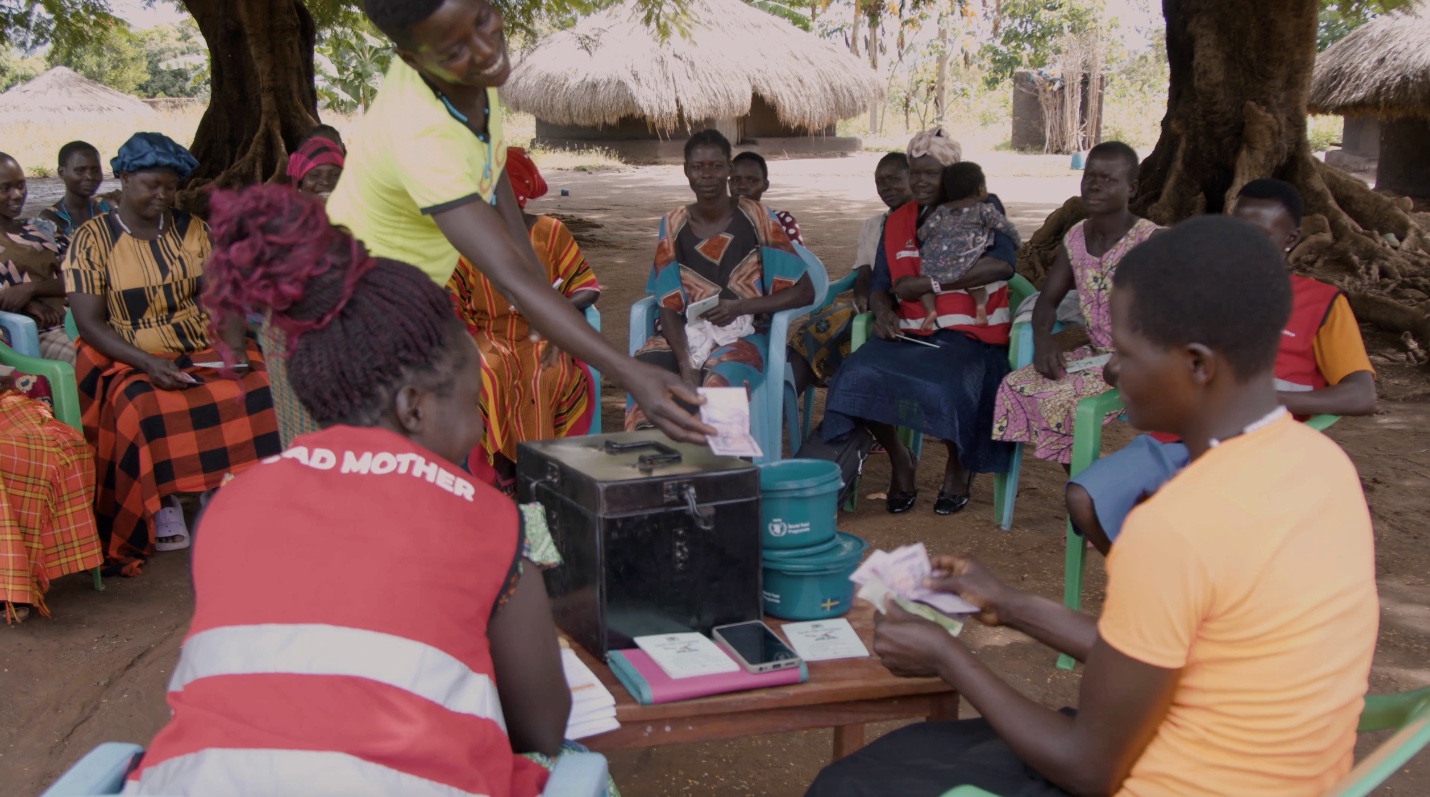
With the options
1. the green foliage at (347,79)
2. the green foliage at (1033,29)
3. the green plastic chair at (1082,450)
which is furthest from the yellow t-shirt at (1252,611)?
the green foliage at (347,79)

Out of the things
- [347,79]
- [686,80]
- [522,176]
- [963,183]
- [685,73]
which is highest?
[347,79]

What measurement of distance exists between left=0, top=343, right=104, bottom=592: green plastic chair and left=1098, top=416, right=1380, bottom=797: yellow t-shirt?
3822mm

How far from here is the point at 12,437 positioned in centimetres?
375

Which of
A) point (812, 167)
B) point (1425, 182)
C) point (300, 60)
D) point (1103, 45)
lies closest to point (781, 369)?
point (300, 60)

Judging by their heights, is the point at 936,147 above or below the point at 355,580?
above

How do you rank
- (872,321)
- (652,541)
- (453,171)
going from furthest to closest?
(872,321), (453,171), (652,541)

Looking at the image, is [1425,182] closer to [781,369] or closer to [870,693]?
[781,369]

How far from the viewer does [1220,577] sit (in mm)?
1416

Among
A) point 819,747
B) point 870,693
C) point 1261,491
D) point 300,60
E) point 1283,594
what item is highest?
point 300,60

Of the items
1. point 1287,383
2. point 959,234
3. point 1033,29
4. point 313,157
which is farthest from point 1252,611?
point 1033,29

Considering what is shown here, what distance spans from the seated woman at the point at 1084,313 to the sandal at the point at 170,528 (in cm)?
322

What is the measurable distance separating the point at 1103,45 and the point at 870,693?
76.4 feet

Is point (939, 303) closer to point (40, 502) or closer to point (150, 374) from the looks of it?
point (150, 374)

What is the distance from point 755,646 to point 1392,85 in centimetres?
1131
